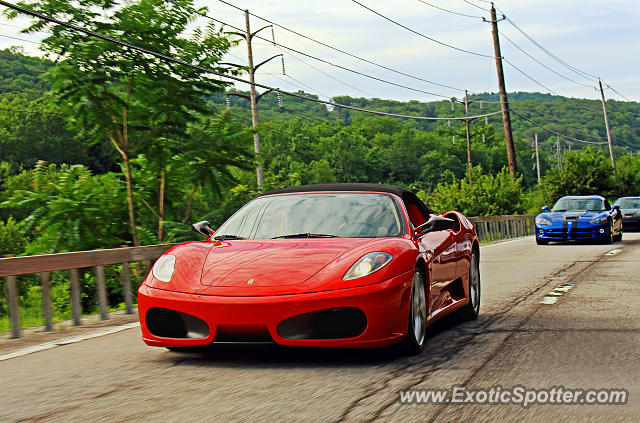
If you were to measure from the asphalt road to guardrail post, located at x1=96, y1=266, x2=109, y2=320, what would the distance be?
139 centimetres

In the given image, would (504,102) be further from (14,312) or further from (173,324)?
(173,324)

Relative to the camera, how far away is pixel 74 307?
28.7 ft

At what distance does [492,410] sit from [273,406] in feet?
3.70

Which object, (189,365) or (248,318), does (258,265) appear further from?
(189,365)

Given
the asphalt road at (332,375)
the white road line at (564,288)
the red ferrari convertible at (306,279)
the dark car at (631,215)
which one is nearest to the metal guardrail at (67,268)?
the asphalt road at (332,375)

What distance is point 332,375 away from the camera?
508 centimetres

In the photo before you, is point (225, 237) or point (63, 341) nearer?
point (225, 237)

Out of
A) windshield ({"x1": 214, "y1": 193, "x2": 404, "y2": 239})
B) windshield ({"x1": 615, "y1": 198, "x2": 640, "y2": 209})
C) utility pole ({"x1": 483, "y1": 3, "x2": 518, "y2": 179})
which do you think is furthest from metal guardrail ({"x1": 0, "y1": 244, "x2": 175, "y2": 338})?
utility pole ({"x1": 483, "y1": 3, "x2": 518, "y2": 179})

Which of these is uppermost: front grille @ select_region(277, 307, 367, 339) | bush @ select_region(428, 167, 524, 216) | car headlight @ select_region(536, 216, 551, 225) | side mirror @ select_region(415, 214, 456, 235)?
bush @ select_region(428, 167, 524, 216)

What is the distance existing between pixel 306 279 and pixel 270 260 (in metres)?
0.38

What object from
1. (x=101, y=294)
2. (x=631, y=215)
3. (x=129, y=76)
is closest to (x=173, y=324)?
(x=101, y=294)

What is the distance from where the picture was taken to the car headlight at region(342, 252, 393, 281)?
17.7 ft

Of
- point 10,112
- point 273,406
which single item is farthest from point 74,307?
point 10,112

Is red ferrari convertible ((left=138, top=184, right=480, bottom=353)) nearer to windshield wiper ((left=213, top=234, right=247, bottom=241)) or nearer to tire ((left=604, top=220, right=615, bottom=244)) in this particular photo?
windshield wiper ((left=213, top=234, right=247, bottom=241))
